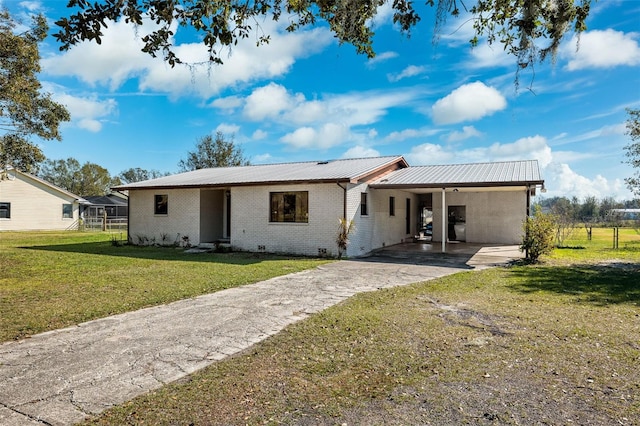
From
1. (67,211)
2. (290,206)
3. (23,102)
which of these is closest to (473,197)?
(290,206)

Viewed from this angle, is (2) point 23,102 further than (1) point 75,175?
No

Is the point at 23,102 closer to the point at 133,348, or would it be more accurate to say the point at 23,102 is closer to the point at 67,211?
the point at 133,348

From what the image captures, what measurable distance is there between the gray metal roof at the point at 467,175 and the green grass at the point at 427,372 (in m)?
7.19

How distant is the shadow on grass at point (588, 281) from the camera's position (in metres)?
7.40

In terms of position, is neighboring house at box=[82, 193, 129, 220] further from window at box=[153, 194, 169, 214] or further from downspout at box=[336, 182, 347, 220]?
downspout at box=[336, 182, 347, 220]

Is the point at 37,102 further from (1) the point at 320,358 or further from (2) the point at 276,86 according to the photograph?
(1) the point at 320,358

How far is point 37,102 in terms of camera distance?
40.8 ft

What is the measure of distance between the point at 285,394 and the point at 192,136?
42.0 m

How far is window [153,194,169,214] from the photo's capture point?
17859 millimetres

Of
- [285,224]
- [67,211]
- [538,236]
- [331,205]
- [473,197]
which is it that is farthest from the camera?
[67,211]

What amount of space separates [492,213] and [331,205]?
30.8ft

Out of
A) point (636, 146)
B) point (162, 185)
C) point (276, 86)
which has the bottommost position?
point (162, 185)

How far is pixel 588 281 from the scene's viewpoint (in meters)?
9.00

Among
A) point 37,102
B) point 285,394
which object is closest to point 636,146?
point 285,394
